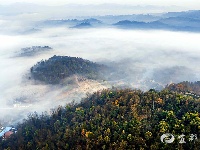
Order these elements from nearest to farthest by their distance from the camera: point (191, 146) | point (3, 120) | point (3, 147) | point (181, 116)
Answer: point (191, 146) < point (181, 116) < point (3, 147) < point (3, 120)

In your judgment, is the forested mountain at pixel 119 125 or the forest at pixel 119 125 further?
the forested mountain at pixel 119 125

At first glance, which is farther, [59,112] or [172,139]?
[59,112]

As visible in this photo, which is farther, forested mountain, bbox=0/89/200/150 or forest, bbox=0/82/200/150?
forested mountain, bbox=0/89/200/150

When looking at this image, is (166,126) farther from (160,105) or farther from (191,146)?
(160,105)

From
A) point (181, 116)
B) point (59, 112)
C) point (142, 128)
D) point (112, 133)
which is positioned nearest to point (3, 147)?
point (59, 112)

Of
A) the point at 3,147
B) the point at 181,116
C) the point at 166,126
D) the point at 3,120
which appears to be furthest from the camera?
the point at 3,120
